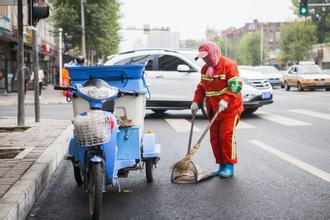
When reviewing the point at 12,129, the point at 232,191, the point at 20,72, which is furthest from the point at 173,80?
the point at 232,191

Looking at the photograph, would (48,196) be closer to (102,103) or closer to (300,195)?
(102,103)

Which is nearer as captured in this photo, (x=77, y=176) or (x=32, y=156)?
(x=77, y=176)

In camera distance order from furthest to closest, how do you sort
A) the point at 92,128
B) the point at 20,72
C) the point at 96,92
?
the point at 20,72 → the point at 96,92 → the point at 92,128

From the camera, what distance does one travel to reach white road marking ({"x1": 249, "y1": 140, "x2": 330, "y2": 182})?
22.4ft

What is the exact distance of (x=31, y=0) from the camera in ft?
35.2

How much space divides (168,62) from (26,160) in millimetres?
8253

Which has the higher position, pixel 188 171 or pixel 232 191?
pixel 188 171

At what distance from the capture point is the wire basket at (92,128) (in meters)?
4.97

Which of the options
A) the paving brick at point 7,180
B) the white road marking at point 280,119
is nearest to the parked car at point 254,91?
the white road marking at point 280,119

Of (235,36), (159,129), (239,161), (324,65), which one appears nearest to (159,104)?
(159,129)

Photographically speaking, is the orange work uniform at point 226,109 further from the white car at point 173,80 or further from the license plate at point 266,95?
the license plate at point 266,95

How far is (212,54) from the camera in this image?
6.65 m

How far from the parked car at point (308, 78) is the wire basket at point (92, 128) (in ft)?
89.5

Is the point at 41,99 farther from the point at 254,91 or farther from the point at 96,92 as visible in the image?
the point at 96,92
